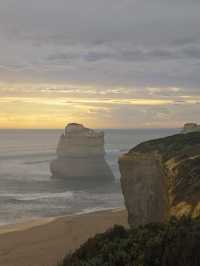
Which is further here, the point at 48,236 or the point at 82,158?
the point at 82,158

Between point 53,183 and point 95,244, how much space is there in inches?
2209

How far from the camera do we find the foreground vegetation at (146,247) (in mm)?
8852

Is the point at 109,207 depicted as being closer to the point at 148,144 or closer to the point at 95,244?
the point at 148,144

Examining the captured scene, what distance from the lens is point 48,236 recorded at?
33156 mm

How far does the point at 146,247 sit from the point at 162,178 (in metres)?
13.1

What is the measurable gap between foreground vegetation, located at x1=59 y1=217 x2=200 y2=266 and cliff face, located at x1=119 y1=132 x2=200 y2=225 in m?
5.33

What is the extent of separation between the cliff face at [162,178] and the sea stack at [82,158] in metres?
44.7

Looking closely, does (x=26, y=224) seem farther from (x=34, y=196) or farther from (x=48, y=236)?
(x=34, y=196)

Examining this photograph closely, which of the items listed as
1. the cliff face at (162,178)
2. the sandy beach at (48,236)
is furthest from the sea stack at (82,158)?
the cliff face at (162,178)

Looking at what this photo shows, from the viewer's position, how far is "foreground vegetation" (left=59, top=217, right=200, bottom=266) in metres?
8.85

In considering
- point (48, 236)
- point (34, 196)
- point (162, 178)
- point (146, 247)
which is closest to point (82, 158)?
point (34, 196)

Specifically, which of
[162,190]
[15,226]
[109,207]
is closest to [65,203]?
[109,207]

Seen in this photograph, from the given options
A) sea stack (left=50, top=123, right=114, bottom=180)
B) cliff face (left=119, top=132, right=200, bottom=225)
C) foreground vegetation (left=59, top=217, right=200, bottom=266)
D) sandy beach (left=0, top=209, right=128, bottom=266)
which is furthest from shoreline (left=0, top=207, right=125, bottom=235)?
sea stack (left=50, top=123, right=114, bottom=180)

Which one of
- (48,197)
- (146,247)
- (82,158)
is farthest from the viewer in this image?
(82,158)
